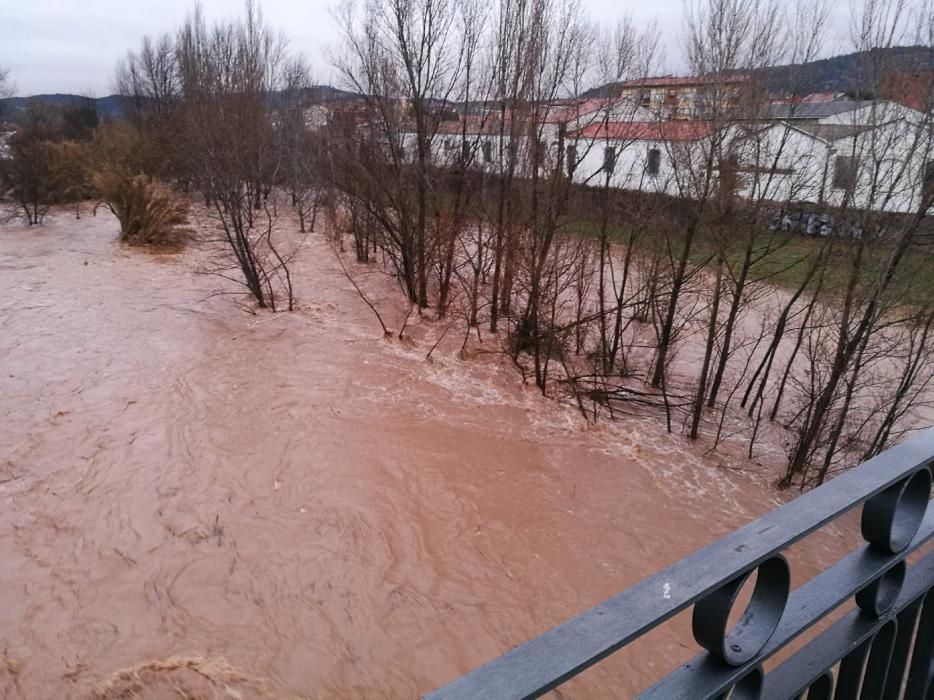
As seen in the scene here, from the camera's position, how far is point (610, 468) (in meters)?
8.63

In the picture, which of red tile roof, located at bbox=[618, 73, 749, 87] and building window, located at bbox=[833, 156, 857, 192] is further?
red tile roof, located at bbox=[618, 73, 749, 87]

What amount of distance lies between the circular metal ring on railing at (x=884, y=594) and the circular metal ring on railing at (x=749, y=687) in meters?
0.39

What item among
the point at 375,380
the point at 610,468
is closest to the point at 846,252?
the point at 610,468

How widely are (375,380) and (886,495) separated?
9559 millimetres

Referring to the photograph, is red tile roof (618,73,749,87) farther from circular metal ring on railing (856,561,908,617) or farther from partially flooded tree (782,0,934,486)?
circular metal ring on railing (856,561,908,617)

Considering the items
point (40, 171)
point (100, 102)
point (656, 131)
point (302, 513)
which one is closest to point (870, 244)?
point (656, 131)

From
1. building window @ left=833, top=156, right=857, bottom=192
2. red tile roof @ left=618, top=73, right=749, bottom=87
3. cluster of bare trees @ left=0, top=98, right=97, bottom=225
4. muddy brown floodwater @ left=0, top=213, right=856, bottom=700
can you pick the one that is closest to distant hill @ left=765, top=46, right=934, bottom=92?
red tile roof @ left=618, top=73, right=749, bottom=87

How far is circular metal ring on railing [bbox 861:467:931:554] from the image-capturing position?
3.88 feet

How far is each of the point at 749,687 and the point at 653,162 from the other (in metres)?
12.3

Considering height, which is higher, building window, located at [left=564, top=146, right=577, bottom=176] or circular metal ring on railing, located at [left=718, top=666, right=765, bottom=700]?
building window, located at [left=564, top=146, right=577, bottom=176]

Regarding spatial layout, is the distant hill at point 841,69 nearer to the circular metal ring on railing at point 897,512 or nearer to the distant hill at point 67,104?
the circular metal ring on railing at point 897,512

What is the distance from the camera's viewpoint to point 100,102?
4309cm

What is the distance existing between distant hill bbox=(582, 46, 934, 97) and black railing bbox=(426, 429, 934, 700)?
8782 millimetres

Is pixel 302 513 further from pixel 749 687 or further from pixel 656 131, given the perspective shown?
pixel 656 131
